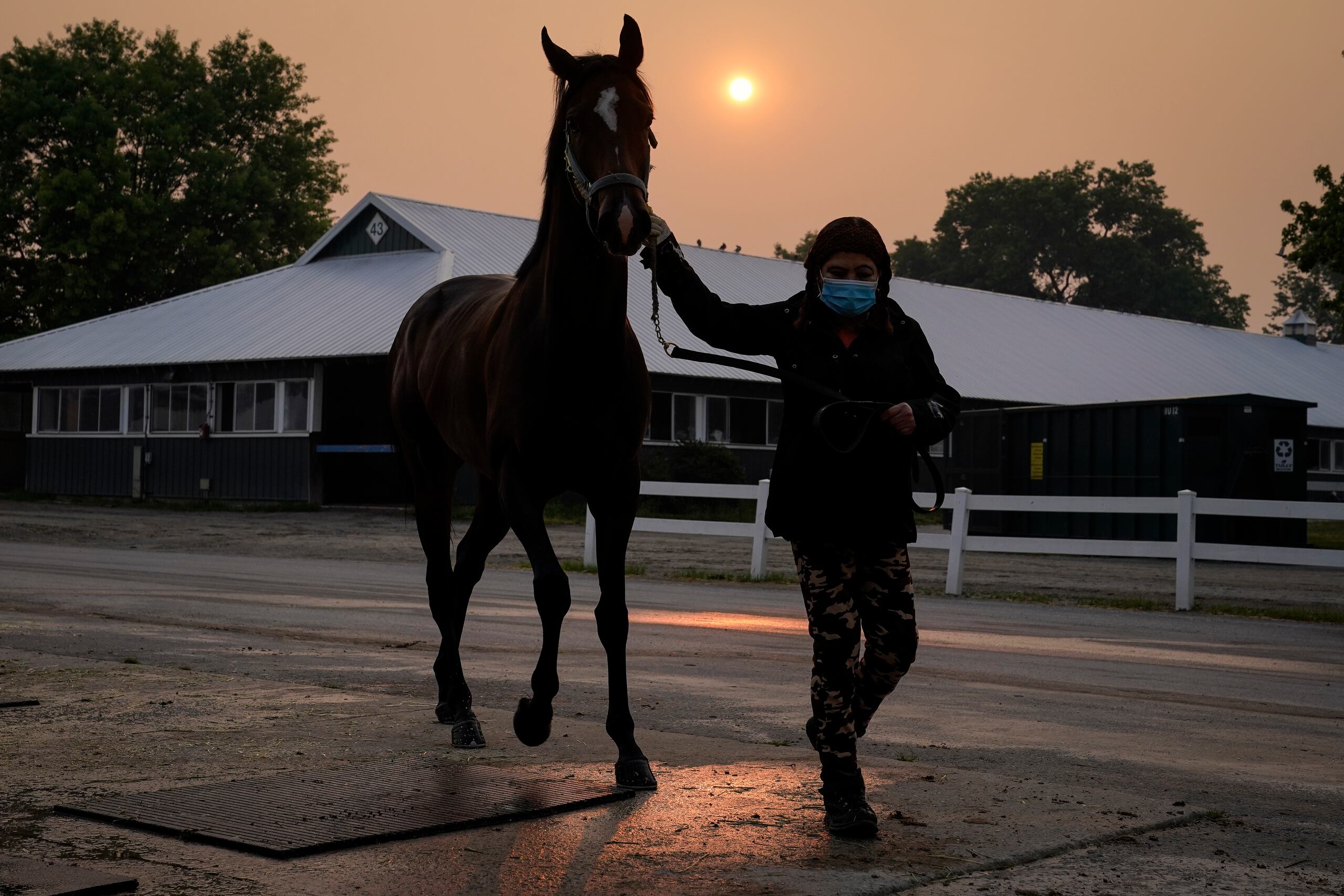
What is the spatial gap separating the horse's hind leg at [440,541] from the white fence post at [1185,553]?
10162mm

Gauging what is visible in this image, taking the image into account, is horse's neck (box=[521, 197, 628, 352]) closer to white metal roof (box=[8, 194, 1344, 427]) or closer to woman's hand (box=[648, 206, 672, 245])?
woman's hand (box=[648, 206, 672, 245])

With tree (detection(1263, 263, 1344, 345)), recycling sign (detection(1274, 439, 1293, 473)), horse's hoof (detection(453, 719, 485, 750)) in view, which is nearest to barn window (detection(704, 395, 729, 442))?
recycling sign (detection(1274, 439, 1293, 473))

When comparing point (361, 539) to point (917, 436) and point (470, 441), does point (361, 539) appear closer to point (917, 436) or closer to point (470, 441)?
point (470, 441)

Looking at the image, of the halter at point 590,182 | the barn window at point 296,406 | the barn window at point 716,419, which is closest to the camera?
the halter at point 590,182

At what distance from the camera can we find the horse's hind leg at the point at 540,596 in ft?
18.6

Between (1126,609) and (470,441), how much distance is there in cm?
1093

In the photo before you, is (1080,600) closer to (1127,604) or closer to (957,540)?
(1127,604)

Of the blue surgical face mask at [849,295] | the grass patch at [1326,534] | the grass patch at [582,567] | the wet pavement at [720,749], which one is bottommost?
the grass patch at [582,567]

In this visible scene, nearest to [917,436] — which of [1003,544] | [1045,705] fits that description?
[1045,705]

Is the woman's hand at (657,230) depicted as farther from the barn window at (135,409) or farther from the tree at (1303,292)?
the tree at (1303,292)

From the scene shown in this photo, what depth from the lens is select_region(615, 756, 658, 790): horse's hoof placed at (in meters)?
5.34

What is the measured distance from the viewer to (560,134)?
593cm

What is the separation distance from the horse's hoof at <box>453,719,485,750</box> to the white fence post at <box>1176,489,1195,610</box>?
444 inches

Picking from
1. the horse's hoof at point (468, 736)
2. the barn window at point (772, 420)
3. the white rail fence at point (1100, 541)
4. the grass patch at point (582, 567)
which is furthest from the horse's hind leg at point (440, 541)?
the barn window at point (772, 420)
